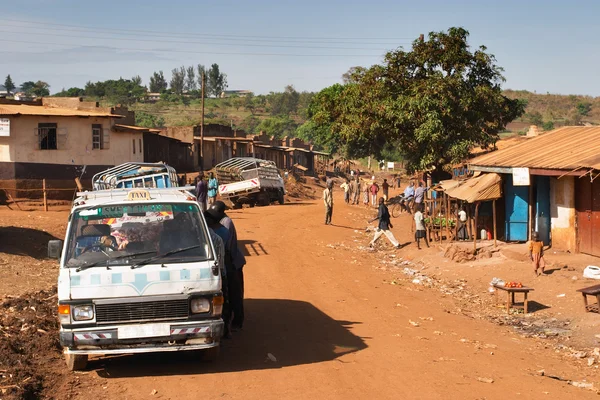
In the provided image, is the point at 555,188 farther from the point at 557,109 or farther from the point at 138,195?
the point at 557,109

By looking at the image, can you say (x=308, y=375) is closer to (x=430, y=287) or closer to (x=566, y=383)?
(x=566, y=383)

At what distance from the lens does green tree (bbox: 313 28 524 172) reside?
33.2m

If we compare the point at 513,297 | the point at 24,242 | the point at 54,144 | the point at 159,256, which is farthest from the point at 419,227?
the point at 54,144

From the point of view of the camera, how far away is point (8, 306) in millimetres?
12648

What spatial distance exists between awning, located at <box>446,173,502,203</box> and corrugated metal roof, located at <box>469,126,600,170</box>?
0.43 metres

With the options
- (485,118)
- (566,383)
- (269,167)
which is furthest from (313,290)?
(269,167)

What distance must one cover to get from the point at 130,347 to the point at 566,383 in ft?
17.3

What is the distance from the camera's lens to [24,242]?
20734mm

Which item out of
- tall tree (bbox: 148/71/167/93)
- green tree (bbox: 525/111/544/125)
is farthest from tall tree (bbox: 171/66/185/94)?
green tree (bbox: 525/111/544/125)

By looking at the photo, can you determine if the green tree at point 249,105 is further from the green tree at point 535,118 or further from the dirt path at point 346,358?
the dirt path at point 346,358

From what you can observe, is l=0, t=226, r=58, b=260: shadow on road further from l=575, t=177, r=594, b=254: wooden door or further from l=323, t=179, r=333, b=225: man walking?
l=575, t=177, r=594, b=254: wooden door

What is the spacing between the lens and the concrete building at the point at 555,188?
18.4 meters

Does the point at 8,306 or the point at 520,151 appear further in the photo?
the point at 520,151

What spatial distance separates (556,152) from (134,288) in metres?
15.2
